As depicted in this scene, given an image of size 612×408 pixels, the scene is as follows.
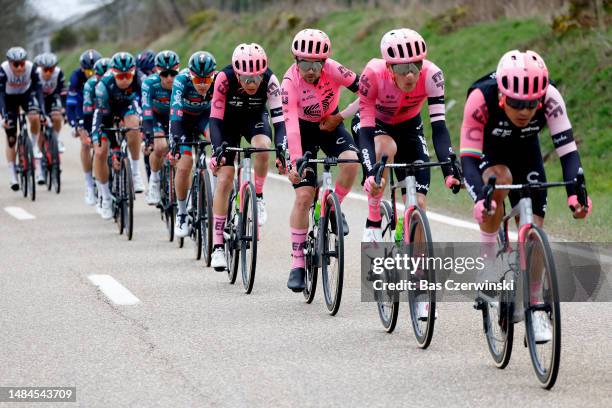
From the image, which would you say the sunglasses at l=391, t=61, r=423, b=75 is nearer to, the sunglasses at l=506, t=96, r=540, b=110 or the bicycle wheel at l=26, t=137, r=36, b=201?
the sunglasses at l=506, t=96, r=540, b=110

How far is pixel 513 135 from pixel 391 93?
167 centimetres

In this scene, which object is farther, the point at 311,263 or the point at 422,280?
the point at 311,263

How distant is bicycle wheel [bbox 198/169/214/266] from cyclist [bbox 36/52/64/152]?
8.03 m

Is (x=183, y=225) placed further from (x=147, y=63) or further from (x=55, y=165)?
(x=55, y=165)

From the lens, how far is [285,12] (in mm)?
42406

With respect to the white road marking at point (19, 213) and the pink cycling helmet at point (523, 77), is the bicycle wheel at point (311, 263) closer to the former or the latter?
the pink cycling helmet at point (523, 77)

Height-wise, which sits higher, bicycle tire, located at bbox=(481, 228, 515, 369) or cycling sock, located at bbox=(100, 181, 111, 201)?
cycling sock, located at bbox=(100, 181, 111, 201)

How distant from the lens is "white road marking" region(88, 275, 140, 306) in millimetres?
9172

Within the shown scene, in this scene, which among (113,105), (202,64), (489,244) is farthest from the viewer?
(113,105)

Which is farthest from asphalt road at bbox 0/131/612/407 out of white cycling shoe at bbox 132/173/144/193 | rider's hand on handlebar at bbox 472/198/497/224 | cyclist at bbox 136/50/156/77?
cyclist at bbox 136/50/156/77

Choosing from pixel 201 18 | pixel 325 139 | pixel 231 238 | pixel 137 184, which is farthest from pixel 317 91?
pixel 201 18

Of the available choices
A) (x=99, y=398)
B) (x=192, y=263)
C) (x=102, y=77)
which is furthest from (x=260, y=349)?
(x=102, y=77)

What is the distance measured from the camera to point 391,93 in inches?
328

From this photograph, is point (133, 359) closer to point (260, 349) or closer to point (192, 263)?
point (260, 349)
